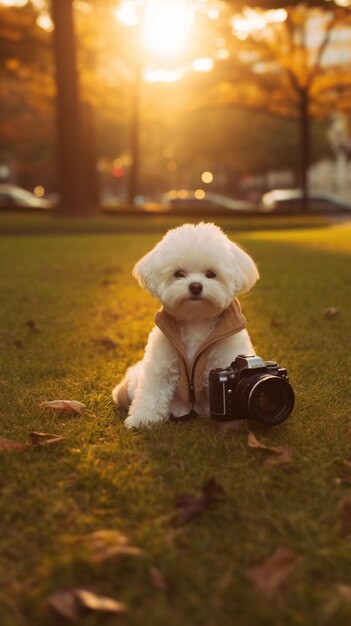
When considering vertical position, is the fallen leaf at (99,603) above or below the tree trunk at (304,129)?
below

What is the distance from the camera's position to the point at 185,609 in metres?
1.87

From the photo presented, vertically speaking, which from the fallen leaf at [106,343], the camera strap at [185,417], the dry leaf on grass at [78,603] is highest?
the dry leaf on grass at [78,603]

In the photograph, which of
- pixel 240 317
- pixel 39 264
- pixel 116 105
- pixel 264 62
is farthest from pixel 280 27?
pixel 240 317

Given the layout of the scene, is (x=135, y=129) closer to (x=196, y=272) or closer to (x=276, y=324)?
(x=276, y=324)

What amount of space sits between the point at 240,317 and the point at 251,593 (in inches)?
63.5

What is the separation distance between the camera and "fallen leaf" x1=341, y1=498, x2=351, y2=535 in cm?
227

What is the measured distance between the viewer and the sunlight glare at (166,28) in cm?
2403

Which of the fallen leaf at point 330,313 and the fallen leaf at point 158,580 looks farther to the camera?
the fallen leaf at point 330,313

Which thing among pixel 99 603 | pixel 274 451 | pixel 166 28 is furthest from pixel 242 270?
pixel 166 28

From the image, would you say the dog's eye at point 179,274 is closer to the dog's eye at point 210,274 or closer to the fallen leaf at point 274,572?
the dog's eye at point 210,274

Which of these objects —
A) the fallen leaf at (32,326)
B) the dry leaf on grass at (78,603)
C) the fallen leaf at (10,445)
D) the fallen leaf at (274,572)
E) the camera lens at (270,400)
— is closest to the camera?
the dry leaf on grass at (78,603)

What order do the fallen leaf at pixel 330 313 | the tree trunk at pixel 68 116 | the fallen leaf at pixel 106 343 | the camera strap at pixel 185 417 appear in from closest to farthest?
the camera strap at pixel 185 417
the fallen leaf at pixel 106 343
the fallen leaf at pixel 330 313
the tree trunk at pixel 68 116

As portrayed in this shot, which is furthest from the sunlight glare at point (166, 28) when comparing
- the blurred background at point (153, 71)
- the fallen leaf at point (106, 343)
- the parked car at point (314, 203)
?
the fallen leaf at point (106, 343)

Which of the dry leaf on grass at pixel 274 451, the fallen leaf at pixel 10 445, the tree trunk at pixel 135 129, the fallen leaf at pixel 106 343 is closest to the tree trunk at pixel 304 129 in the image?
the tree trunk at pixel 135 129
